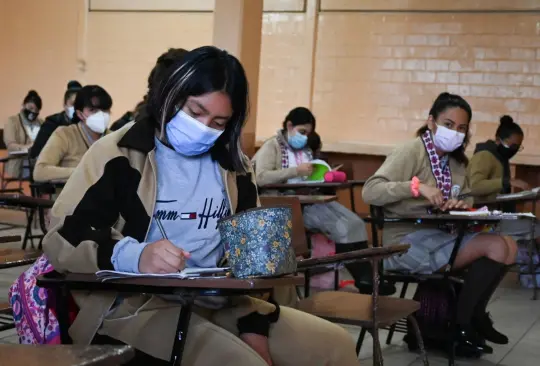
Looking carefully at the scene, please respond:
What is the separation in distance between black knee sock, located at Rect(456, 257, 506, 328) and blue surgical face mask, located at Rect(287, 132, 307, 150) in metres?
2.64

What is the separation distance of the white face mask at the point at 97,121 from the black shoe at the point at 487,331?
2.64m

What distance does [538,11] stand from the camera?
7777 mm

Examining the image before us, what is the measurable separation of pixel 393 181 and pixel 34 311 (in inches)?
90.8

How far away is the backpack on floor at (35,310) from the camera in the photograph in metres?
2.18

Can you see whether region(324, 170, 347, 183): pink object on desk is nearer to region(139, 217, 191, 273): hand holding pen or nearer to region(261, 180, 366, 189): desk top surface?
region(261, 180, 366, 189): desk top surface

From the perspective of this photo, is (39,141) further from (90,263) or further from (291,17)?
(90,263)

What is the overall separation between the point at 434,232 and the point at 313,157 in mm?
2636

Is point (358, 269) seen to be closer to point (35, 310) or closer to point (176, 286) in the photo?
point (35, 310)

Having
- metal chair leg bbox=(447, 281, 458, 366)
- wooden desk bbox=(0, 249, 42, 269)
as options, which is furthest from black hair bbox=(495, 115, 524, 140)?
wooden desk bbox=(0, 249, 42, 269)

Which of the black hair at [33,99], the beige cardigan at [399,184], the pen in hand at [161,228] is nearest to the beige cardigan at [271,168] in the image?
the beige cardigan at [399,184]

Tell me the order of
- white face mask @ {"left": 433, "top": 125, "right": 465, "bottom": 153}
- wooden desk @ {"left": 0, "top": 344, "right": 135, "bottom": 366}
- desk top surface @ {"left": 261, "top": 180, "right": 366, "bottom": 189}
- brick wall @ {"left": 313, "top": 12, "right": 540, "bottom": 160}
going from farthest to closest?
brick wall @ {"left": 313, "top": 12, "right": 540, "bottom": 160} → desk top surface @ {"left": 261, "top": 180, "right": 366, "bottom": 189} → white face mask @ {"left": 433, "top": 125, "right": 465, "bottom": 153} → wooden desk @ {"left": 0, "top": 344, "right": 135, "bottom": 366}

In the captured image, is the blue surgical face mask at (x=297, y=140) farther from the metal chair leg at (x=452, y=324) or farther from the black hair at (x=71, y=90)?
the metal chair leg at (x=452, y=324)

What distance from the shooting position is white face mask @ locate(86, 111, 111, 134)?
543 cm

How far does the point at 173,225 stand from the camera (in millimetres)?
2305
